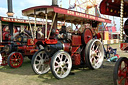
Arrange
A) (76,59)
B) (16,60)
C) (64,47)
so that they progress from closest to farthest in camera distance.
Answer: (64,47)
(76,59)
(16,60)

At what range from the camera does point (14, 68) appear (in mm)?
5941

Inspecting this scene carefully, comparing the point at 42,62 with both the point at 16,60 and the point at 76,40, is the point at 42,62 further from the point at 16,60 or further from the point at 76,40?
the point at 16,60

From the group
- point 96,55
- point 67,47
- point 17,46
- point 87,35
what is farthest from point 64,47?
point 17,46

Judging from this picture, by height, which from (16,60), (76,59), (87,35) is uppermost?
(87,35)

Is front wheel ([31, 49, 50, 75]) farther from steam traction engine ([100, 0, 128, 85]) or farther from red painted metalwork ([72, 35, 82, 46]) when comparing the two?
steam traction engine ([100, 0, 128, 85])

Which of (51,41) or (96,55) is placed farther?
(96,55)

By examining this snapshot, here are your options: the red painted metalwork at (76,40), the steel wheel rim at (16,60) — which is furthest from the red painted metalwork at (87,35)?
the steel wheel rim at (16,60)

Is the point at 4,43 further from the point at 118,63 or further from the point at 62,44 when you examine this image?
the point at 118,63

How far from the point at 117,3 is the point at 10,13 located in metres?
11.0

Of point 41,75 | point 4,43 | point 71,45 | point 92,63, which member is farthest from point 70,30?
point 4,43

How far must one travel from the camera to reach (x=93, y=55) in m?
5.24

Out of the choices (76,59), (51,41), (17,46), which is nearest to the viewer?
(51,41)

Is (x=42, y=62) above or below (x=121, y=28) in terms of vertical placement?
below

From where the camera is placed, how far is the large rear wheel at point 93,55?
4.91 meters
